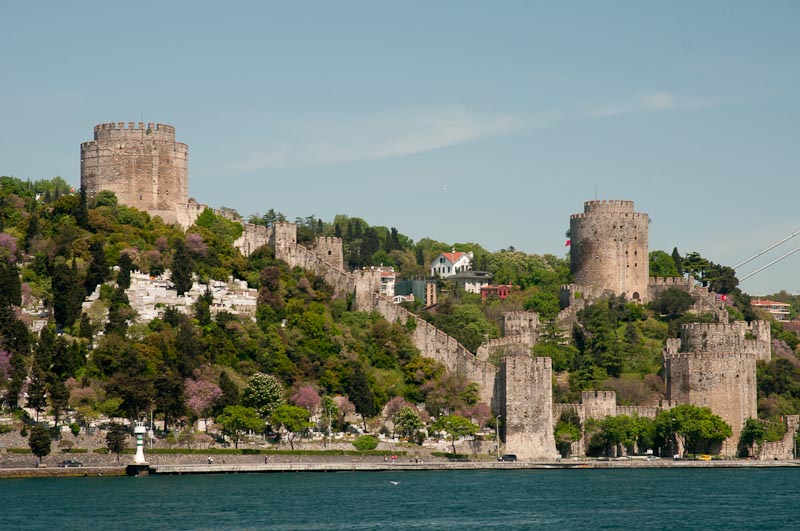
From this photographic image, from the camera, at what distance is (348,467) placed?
73.2 m

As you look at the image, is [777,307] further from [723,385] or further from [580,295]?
[723,385]

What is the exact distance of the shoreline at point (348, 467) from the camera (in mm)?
68312

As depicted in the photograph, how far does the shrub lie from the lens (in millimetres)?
75312

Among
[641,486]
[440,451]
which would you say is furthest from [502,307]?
[641,486]

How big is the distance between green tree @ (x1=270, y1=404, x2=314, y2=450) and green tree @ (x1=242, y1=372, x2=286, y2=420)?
26cm

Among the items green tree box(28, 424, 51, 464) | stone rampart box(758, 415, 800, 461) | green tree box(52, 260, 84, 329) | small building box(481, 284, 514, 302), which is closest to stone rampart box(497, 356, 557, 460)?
stone rampart box(758, 415, 800, 461)

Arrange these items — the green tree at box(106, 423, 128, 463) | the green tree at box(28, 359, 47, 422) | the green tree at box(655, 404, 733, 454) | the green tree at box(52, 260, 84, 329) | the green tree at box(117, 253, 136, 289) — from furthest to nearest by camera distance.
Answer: the green tree at box(117, 253, 136, 289) < the green tree at box(655, 404, 733, 454) < the green tree at box(52, 260, 84, 329) < the green tree at box(106, 423, 128, 463) < the green tree at box(28, 359, 47, 422)

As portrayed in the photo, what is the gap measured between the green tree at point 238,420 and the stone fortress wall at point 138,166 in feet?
54.7

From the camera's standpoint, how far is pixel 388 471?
75.3 meters

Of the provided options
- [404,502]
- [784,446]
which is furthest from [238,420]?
[784,446]

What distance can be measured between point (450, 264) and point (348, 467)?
48.7m

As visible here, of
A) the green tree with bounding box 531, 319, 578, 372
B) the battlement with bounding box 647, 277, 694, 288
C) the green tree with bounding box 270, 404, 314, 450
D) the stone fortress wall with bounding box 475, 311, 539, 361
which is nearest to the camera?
the green tree with bounding box 270, 404, 314, 450

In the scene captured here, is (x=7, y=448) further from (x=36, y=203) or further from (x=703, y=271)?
(x=703, y=271)

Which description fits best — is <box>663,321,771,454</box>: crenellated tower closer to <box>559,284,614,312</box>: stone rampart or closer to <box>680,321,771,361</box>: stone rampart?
<box>680,321,771,361</box>: stone rampart
